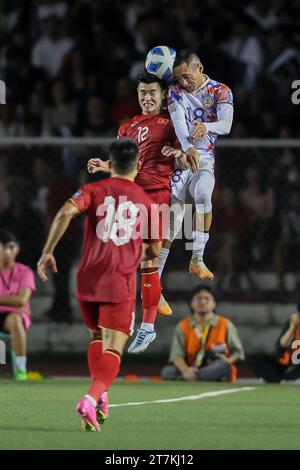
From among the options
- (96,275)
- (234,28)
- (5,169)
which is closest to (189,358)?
(5,169)

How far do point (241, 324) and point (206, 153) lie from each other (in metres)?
6.26

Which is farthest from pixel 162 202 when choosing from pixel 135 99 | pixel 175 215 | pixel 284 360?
pixel 135 99

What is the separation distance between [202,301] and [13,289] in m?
2.22

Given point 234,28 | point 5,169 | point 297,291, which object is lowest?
point 297,291

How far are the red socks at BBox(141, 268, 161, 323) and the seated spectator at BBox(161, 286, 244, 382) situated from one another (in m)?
4.13

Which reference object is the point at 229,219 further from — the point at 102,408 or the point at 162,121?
the point at 102,408

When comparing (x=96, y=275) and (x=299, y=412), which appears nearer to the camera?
(x=96, y=275)

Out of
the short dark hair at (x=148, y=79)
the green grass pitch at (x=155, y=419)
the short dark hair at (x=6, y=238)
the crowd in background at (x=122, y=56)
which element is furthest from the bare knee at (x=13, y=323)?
the short dark hair at (x=148, y=79)

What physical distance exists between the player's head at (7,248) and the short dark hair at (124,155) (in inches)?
246

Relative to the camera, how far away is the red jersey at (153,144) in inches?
437

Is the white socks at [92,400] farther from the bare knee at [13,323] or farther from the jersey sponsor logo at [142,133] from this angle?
the bare knee at [13,323]

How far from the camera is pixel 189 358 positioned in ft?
52.6
